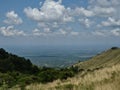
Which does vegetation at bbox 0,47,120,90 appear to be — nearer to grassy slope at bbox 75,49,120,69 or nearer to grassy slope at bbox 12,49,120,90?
grassy slope at bbox 12,49,120,90

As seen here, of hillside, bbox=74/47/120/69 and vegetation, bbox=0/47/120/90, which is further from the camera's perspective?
hillside, bbox=74/47/120/69

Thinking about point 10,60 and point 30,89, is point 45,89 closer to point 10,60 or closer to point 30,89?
point 30,89

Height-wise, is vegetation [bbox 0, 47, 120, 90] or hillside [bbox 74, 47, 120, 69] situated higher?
hillside [bbox 74, 47, 120, 69]

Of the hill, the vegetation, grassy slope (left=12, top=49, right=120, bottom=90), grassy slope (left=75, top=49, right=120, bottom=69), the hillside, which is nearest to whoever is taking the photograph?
grassy slope (left=12, top=49, right=120, bottom=90)

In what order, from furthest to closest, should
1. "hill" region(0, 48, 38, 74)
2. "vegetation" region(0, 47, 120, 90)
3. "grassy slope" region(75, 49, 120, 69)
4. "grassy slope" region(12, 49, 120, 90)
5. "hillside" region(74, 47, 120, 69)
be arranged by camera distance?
"grassy slope" region(75, 49, 120, 69), "hillside" region(74, 47, 120, 69), "hill" region(0, 48, 38, 74), "vegetation" region(0, 47, 120, 90), "grassy slope" region(12, 49, 120, 90)

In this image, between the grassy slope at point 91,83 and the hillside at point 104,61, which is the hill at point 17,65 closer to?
the grassy slope at point 91,83

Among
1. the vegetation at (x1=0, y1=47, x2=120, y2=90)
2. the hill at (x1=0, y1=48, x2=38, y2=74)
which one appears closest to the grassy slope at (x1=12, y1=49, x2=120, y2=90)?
the vegetation at (x1=0, y1=47, x2=120, y2=90)

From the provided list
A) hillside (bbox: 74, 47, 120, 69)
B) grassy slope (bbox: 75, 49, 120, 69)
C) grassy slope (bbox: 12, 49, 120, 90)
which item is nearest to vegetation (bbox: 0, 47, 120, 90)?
grassy slope (bbox: 12, 49, 120, 90)

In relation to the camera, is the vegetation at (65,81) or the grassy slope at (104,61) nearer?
the vegetation at (65,81)

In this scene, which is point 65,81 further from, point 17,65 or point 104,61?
point 104,61

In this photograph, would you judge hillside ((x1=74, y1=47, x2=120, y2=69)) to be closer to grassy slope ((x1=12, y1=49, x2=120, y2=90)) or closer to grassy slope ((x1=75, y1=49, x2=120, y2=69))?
grassy slope ((x1=75, y1=49, x2=120, y2=69))

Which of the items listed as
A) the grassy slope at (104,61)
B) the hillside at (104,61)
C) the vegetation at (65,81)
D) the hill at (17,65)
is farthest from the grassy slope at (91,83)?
the grassy slope at (104,61)

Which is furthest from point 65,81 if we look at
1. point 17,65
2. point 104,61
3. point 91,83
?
point 104,61

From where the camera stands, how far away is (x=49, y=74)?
33.6 meters
